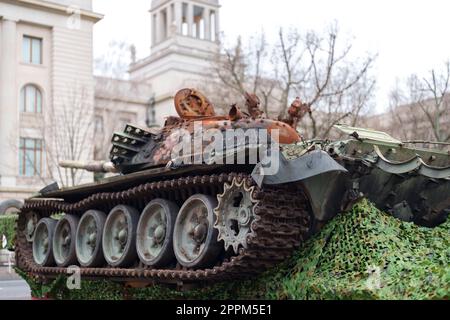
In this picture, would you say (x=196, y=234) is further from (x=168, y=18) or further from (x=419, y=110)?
(x=168, y=18)

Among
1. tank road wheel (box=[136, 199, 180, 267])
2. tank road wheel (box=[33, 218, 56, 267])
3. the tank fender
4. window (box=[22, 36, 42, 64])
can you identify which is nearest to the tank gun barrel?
tank road wheel (box=[33, 218, 56, 267])

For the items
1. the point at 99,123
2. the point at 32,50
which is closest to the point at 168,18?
the point at 99,123

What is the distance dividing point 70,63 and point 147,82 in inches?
444

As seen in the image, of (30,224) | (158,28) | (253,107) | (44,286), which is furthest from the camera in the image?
(158,28)

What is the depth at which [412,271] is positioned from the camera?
629 centimetres

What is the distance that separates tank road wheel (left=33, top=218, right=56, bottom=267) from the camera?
1133 cm

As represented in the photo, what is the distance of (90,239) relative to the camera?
10266 mm

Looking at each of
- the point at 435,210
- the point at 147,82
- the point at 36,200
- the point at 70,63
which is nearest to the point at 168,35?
the point at 147,82

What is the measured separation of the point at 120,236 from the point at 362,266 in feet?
13.1

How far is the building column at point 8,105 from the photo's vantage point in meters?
33.0

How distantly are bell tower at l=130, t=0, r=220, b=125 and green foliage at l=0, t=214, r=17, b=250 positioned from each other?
2492 centimetres

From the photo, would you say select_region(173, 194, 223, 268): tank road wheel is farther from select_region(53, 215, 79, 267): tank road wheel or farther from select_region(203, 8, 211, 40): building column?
select_region(203, 8, 211, 40): building column

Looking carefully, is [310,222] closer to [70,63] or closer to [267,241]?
[267,241]
